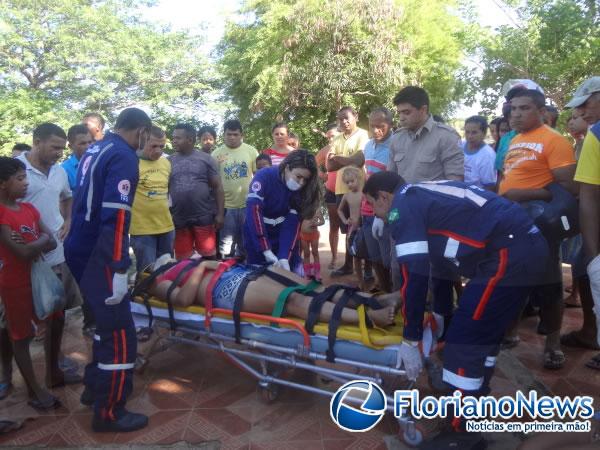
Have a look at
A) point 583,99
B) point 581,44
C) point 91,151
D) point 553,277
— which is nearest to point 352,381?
point 553,277

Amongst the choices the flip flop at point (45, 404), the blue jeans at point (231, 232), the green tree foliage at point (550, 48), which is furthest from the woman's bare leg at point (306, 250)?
the green tree foliage at point (550, 48)

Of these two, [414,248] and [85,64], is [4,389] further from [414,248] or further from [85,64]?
[85,64]

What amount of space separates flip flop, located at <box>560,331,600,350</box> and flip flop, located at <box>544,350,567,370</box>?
0.36 meters

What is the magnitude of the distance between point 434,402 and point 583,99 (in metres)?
2.11

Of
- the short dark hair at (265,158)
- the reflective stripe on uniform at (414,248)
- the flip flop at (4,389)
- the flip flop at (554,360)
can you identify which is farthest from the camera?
the short dark hair at (265,158)

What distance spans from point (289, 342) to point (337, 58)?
12.3 metres

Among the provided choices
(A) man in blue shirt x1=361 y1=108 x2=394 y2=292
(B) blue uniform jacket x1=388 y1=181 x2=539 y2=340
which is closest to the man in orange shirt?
(B) blue uniform jacket x1=388 y1=181 x2=539 y2=340

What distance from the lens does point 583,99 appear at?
296 cm

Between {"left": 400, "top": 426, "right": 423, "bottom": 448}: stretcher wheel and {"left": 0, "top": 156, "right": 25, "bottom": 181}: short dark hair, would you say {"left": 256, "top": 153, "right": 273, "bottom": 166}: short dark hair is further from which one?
{"left": 400, "top": 426, "right": 423, "bottom": 448}: stretcher wheel

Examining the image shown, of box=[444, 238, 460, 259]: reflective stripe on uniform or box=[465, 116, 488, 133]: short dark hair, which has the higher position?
box=[465, 116, 488, 133]: short dark hair

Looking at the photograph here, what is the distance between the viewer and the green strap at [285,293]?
2967 mm

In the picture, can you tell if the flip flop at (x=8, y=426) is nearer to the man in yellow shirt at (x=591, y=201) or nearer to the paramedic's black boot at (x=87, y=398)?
the paramedic's black boot at (x=87, y=398)

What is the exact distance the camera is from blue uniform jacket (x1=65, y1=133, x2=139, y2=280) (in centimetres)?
262

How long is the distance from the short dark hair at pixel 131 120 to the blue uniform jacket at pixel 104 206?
82 mm
